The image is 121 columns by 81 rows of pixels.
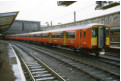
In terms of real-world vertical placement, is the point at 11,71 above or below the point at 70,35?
below

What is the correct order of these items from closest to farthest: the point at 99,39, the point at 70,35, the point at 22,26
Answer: the point at 99,39 < the point at 70,35 < the point at 22,26

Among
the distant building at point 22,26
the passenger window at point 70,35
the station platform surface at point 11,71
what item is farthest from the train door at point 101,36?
the distant building at point 22,26

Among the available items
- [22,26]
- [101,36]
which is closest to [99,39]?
[101,36]

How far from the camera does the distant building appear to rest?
63.9 meters

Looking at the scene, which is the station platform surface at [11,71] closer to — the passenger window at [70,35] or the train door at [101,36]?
the passenger window at [70,35]

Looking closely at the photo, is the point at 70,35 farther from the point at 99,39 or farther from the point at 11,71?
the point at 11,71

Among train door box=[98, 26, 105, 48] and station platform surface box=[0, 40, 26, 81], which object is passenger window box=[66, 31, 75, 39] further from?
station platform surface box=[0, 40, 26, 81]

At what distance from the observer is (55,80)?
21.2 ft

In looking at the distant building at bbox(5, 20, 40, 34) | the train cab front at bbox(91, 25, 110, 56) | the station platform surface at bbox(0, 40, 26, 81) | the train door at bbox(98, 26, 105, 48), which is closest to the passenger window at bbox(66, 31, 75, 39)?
the train cab front at bbox(91, 25, 110, 56)

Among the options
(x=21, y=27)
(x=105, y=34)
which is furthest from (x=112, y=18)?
(x=21, y=27)

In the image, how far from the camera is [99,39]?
11.7 meters

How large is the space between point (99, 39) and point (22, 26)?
196ft

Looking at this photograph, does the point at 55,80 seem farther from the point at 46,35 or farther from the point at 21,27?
the point at 21,27

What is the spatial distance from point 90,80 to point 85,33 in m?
6.14
